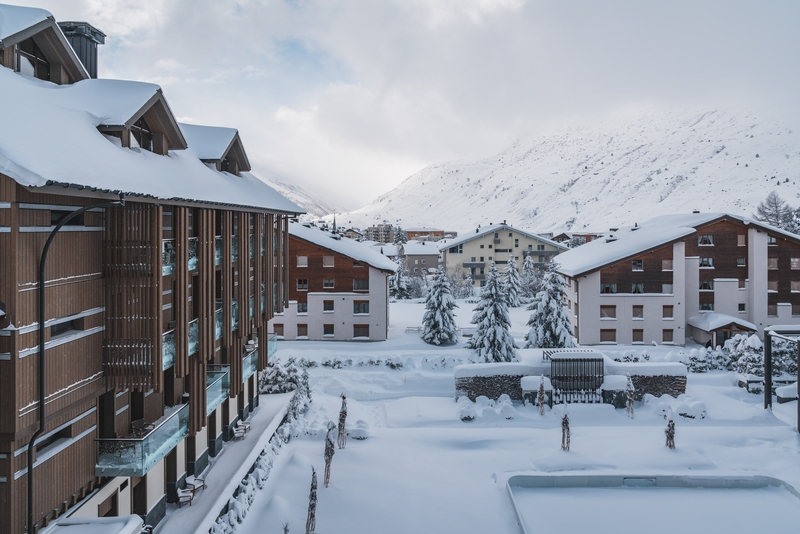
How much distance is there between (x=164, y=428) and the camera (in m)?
12.2

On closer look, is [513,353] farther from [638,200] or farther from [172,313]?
[638,200]

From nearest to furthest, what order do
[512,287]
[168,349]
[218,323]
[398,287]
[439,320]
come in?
[168,349] < [218,323] < [439,320] < [512,287] < [398,287]

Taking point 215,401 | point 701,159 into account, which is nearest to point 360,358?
point 215,401

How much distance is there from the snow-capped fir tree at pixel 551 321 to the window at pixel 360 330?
483 inches

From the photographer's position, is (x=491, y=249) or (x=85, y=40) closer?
(x=85, y=40)

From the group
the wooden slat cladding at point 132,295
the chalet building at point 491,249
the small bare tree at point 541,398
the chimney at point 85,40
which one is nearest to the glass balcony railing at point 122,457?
the wooden slat cladding at point 132,295

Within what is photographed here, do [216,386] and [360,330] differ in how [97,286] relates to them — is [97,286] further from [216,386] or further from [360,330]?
[360,330]

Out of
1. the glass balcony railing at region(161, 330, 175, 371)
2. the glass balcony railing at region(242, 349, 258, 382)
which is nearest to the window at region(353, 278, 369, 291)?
the glass balcony railing at region(242, 349, 258, 382)

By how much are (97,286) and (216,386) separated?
258 inches

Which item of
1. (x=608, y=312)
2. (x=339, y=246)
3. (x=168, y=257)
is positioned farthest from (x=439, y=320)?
(x=168, y=257)

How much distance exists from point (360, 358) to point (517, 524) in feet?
62.8

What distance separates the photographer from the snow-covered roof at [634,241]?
3784cm

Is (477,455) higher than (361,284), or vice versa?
(361,284)

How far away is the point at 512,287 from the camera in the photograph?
59.6m
